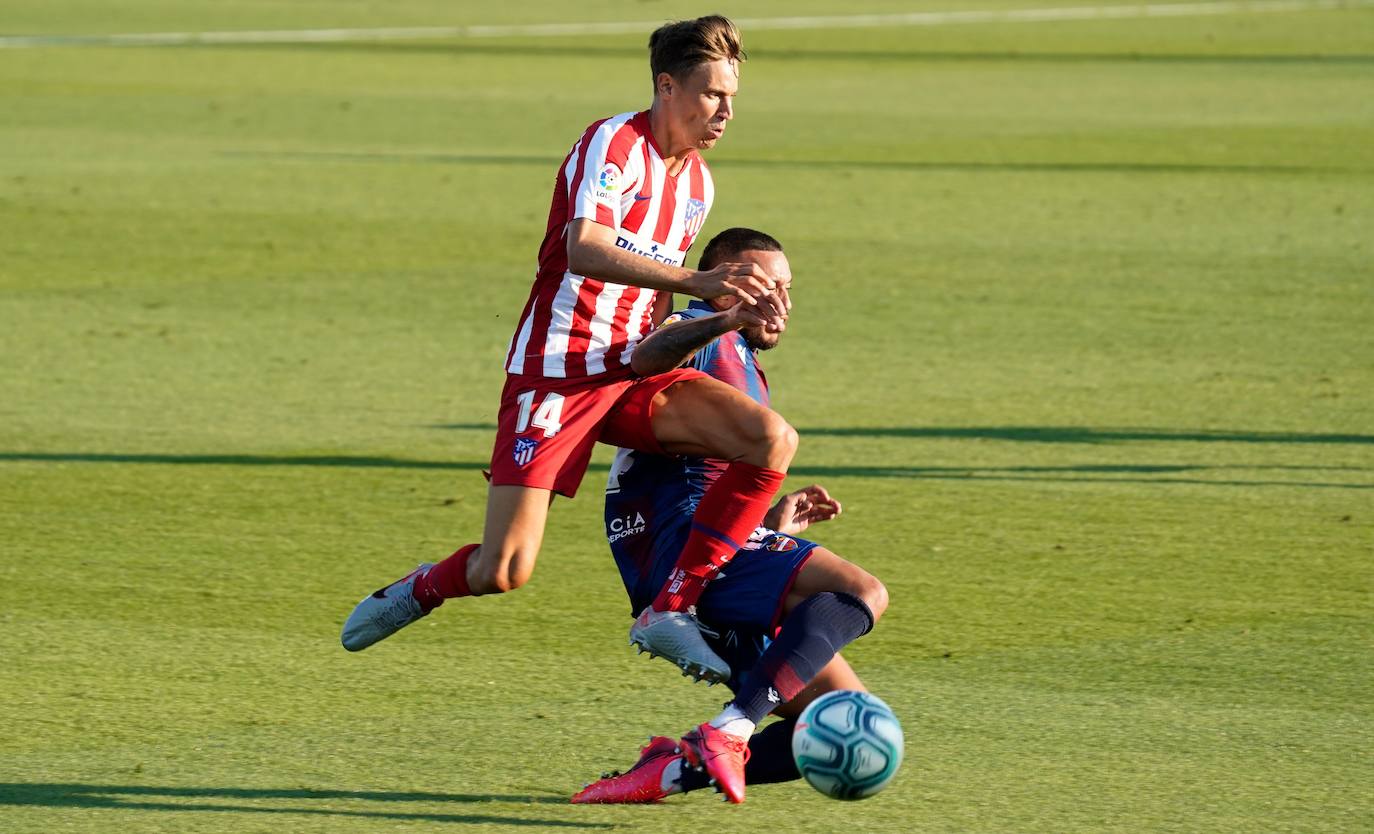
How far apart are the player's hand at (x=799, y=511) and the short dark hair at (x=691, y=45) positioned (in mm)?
1115

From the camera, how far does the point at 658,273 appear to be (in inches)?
212

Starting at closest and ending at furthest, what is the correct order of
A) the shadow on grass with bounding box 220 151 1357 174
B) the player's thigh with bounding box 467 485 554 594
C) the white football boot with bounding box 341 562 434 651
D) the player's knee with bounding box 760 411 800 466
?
1. the player's knee with bounding box 760 411 800 466
2. the player's thigh with bounding box 467 485 554 594
3. the white football boot with bounding box 341 562 434 651
4. the shadow on grass with bounding box 220 151 1357 174

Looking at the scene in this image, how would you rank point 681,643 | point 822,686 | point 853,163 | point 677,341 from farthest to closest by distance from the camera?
point 853,163
point 677,341
point 822,686
point 681,643

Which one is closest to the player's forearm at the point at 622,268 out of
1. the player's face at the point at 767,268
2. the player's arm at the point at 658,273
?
the player's arm at the point at 658,273

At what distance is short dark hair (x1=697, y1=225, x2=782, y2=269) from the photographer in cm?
567

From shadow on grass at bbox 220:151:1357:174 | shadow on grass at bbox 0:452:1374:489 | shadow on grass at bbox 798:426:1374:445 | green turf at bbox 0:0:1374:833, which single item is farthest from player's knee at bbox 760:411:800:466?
shadow on grass at bbox 220:151:1357:174

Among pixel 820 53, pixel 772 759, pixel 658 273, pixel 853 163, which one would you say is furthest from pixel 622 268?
pixel 820 53

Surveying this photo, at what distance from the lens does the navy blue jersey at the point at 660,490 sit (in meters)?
5.55

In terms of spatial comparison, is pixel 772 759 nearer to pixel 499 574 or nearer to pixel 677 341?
pixel 499 574

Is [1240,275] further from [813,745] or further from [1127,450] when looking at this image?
[813,745]

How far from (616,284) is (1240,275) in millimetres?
9190

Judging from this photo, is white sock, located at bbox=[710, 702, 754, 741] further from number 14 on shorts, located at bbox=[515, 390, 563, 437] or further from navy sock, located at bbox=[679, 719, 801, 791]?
number 14 on shorts, located at bbox=[515, 390, 563, 437]

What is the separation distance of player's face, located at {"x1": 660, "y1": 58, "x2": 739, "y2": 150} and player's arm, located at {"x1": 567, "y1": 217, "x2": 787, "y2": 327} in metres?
0.36

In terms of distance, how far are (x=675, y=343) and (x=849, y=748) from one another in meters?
1.17
